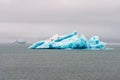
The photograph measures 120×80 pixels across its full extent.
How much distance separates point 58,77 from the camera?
144 ft

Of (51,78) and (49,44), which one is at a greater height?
(49,44)

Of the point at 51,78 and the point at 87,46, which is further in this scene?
the point at 87,46

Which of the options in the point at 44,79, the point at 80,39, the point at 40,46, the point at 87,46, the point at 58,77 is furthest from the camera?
the point at 40,46

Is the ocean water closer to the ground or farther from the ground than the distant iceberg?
closer to the ground

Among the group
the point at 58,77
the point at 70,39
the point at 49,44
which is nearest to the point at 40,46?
the point at 49,44

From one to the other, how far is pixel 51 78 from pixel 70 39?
181ft

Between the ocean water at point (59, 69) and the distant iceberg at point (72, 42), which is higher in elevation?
the distant iceberg at point (72, 42)

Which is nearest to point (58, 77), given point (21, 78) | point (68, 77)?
point (68, 77)

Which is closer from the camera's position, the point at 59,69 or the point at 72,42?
the point at 59,69

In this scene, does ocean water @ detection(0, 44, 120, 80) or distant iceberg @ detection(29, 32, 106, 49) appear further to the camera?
distant iceberg @ detection(29, 32, 106, 49)

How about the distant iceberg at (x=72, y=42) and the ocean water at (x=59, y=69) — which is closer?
the ocean water at (x=59, y=69)

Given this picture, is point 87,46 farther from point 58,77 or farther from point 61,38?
point 58,77

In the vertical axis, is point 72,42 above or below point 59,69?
above

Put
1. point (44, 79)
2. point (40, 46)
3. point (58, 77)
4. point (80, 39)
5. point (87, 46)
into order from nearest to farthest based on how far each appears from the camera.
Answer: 1. point (44, 79)
2. point (58, 77)
3. point (80, 39)
4. point (87, 46)
5. point (40, 46)
